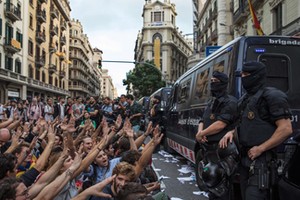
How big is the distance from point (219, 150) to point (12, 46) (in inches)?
1312

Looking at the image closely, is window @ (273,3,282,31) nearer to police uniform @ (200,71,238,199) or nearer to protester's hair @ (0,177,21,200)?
police uniform @ (200,71,238,199)

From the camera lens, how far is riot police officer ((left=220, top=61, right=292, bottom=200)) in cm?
299

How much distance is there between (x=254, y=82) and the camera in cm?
324

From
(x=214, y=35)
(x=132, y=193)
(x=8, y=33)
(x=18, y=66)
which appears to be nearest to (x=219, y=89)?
(x=132, y=193)

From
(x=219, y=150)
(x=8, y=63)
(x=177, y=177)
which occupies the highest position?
(x=8, y=63)

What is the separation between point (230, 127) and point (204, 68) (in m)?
2.72

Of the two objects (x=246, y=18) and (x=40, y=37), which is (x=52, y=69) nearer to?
(x=40, y=37)

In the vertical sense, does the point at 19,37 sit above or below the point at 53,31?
below

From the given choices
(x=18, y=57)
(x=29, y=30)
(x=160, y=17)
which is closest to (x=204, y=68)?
(x=18, y=57)

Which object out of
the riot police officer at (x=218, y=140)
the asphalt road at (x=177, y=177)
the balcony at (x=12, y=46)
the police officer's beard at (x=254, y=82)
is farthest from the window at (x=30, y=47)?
the police officer's beard at (x=254, y=82)

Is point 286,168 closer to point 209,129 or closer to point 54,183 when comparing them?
point 209,129

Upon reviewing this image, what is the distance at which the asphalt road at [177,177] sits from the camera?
19.0 ft

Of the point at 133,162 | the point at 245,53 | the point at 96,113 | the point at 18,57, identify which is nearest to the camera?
the point at 133,162

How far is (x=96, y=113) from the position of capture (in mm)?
11539
